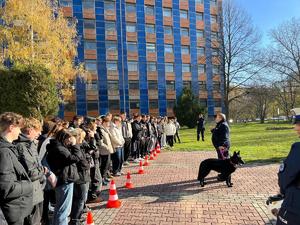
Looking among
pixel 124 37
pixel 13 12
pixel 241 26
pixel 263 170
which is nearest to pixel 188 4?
pixel 124 37

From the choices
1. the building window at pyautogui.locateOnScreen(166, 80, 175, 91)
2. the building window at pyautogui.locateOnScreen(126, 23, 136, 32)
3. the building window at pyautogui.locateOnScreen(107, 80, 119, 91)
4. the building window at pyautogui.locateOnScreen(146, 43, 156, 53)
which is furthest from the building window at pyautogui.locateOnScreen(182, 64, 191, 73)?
the building window at pyautogui.locateOnScreen(107, 80, 119, 91)

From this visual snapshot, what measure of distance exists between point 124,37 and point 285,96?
30.9 metres

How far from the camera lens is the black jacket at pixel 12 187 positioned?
12.0 ft

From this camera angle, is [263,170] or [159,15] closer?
[263,170]

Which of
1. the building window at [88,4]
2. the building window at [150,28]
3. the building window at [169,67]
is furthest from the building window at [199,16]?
the building window at [88,4]

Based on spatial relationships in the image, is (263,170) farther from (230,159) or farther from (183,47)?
(183,47)

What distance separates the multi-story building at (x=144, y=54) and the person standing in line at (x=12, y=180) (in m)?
47.2

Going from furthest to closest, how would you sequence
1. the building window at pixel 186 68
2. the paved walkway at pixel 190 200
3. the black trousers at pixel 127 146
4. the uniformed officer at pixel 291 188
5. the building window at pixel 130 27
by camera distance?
1. the building window at pixel 186 68
2. the building window at pixel 130 27
3. the black trousers at pixel 127 146
4. the paved walkway at pixel 190 200
5. the uniformed officer at pixel 291 188

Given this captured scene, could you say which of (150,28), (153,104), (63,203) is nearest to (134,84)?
(153,104)

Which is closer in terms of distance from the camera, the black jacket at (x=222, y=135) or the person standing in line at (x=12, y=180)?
the person standing in line at (x=12, y=180)

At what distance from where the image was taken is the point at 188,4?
61906 mm

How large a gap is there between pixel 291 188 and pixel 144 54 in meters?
56.4

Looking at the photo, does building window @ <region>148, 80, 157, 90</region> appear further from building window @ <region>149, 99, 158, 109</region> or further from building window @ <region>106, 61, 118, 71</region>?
building window @ <region>106, 61, 118, 71</region>

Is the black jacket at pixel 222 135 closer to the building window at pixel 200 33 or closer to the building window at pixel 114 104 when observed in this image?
the building window at pixel 114 104
